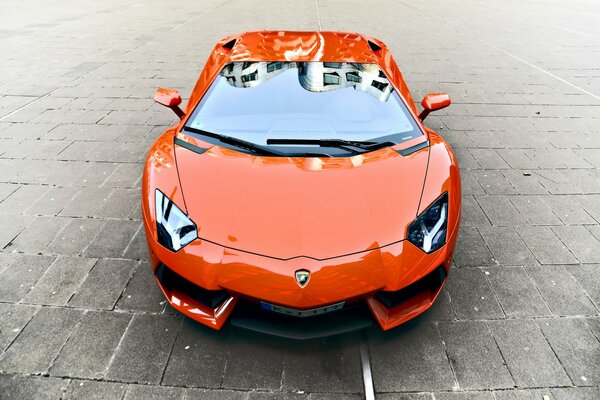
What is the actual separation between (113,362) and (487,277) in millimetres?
2467

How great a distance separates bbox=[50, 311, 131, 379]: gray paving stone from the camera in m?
2.06

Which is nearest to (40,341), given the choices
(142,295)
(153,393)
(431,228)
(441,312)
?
(142,295)

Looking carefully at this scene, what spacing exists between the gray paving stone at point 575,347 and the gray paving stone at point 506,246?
55cm

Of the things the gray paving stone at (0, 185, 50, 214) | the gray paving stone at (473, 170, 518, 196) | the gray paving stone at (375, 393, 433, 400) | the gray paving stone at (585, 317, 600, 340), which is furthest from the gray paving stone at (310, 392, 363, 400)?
the gray paving stone at (0, 185, 50, 214)

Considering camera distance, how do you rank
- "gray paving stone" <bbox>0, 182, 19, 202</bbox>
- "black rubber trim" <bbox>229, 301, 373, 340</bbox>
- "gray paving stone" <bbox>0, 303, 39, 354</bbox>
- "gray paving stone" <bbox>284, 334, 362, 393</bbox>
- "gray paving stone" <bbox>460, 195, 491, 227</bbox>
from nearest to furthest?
1. "black rubber trim" <bbox>229, 301, 373, 340</bbox>
2. "gray paving stone" <bbox>284, 334, 362, 393</bbox>
3. "gray paving stone" <bbox>0, 303, 39, 354</bbox>
4. "gray paving stone" <bbox>460, 195, 491, 227</bbox>
5. "gray paving stone" <bbox>0, 182, 19, 202</bbox>

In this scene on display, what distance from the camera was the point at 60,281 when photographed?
262 cm

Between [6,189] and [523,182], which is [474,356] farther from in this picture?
[6,189]

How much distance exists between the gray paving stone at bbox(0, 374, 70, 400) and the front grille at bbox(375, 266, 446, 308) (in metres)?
1.72

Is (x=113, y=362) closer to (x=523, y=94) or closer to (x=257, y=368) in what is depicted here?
(x=257, y=368)

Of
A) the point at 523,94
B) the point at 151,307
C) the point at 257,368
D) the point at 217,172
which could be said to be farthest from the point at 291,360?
the point at 523,94

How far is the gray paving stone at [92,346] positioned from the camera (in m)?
2.06

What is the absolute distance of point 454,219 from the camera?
7.14ft

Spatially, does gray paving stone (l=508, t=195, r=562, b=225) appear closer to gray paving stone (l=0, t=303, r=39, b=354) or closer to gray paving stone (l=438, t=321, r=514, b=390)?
gray paving stone (l=438, t=321, r=514, b=390)

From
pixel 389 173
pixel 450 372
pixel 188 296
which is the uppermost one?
pixel 389 173
